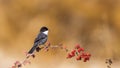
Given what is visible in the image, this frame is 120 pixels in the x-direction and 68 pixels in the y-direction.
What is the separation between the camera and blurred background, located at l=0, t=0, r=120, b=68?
11492 millimetres

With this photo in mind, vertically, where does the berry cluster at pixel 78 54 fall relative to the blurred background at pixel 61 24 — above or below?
below

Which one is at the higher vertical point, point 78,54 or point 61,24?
point 61,24

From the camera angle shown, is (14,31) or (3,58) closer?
(3,58)

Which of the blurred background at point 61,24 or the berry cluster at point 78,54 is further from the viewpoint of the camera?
the blurred background at point 61,24

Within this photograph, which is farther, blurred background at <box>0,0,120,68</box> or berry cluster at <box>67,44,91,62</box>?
blurred background at <box>0,0,120,68</box>

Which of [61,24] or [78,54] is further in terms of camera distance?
[61,24]

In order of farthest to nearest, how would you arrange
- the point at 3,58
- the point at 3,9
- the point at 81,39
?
1. the point at 3,9
2. the point at 81,39
3. the point at 3,58

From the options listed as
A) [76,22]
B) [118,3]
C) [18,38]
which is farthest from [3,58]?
[118,3]

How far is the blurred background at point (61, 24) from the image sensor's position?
37.7 ft

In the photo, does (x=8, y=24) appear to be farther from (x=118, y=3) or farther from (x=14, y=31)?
(x=118, y=3)

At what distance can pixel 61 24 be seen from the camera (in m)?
12.1

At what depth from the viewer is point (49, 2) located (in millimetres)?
12422

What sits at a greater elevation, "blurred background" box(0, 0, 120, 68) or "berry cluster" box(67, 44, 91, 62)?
"blurred background" box(0, 0, 120, 68)

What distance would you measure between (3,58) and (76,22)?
1926 mm
